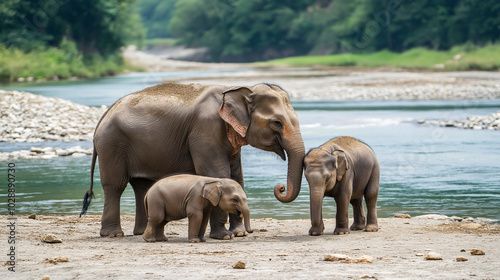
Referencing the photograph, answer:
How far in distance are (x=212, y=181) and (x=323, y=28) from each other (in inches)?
4358

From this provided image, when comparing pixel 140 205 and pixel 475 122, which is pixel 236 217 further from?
pixel 475 122

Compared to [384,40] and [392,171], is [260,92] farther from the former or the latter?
[384,40]

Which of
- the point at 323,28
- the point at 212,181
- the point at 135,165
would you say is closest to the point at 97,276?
the point at 212,181

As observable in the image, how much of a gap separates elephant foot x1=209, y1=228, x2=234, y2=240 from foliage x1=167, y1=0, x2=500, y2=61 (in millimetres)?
70069

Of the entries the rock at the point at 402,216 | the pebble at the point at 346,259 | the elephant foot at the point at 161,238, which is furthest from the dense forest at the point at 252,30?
the pebble at the point at 346,259

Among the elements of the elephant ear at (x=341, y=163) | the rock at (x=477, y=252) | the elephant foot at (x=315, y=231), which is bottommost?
the elephant foot at (x=315, y=231)

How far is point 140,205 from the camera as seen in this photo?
35.6 feet

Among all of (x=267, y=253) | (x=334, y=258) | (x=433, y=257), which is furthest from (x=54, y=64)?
(x=433, y=257)

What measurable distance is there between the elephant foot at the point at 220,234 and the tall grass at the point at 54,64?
56.3 m

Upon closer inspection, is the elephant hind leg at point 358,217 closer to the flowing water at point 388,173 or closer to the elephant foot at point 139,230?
the flowing water at point 388,173

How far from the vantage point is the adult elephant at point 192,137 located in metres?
9.88

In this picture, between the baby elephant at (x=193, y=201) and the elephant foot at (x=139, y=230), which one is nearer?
the baby elephant at (x=193, y=201)

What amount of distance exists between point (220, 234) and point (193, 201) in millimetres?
888

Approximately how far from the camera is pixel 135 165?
10.6m
